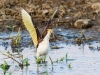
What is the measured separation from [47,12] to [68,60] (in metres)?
3.64

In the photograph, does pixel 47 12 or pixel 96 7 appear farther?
pixel 96 7

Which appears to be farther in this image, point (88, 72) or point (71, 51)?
point (71, 51)

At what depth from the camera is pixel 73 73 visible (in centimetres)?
1169

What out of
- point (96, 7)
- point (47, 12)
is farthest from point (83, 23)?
point (47, 12)

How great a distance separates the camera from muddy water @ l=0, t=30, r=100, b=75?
11869 millimetres

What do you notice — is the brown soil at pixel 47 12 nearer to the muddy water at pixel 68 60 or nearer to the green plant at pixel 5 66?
the muddy water at pixel 68 60

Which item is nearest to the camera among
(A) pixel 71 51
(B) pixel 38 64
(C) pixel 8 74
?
(C) pixel 8 74

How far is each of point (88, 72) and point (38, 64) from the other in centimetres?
130

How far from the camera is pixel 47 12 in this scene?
16.1 meters

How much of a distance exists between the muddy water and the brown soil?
0.98 meters

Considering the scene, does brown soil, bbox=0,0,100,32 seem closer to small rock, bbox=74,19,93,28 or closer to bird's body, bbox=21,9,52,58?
small rock, bbox=74,19,93,28

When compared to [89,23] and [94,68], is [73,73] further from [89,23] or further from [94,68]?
[89,23]

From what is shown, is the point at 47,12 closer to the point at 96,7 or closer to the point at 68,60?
the point at 96,7

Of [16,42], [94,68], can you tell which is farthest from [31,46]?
[94,68]
